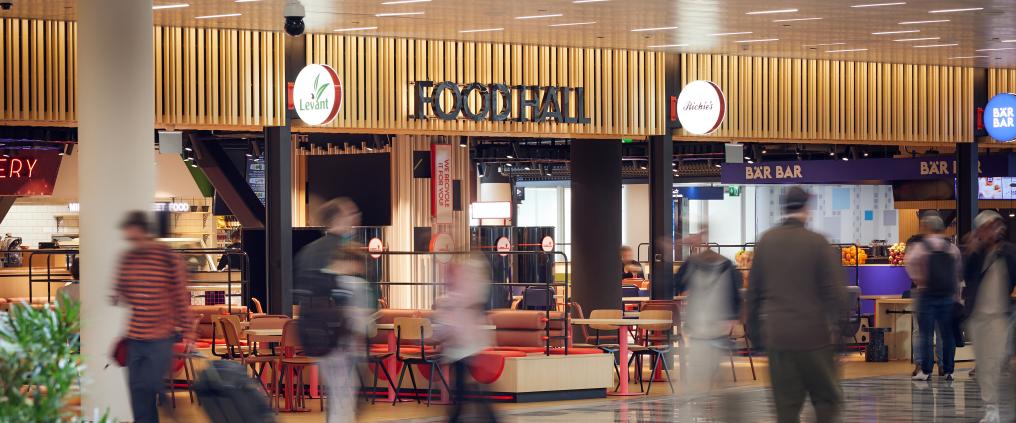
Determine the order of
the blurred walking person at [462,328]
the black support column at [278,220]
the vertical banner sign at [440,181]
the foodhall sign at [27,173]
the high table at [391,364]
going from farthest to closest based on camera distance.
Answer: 1. the foodhall sign at [27,173]
2. the vertical banner sign at [440,181]
3. the black support column at [278,220]
4. the high table at [391,364]
5. the blurred walking person at [462,328]

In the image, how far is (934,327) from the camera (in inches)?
503

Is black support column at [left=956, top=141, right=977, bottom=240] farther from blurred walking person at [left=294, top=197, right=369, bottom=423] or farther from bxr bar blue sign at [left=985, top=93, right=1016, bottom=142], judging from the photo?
blurred walking person at [left=294, top=197, right=369, bottom=423]

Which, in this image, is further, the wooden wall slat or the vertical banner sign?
the vertical banner sign

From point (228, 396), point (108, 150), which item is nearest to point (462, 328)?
point (228, 396)

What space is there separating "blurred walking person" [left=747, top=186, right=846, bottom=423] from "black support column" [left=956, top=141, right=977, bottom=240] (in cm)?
1209

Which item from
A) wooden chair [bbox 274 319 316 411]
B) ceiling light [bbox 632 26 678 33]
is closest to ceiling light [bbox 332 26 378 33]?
ceiling light [bbox 632 26 678 33]

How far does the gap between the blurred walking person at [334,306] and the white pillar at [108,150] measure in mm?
1306

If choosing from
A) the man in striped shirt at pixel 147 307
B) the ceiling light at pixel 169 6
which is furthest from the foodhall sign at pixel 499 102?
the man in striped shirt at pixel 147 307

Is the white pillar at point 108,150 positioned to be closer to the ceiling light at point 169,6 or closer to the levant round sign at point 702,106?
the ceiling light at point 169,6

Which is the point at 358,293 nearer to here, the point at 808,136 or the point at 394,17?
the point at 394,17

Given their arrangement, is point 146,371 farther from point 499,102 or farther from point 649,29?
point 499,102

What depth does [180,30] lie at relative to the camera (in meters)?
13.7

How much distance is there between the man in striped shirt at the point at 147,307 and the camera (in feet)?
24.5

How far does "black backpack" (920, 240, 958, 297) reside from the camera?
37.1 feet
